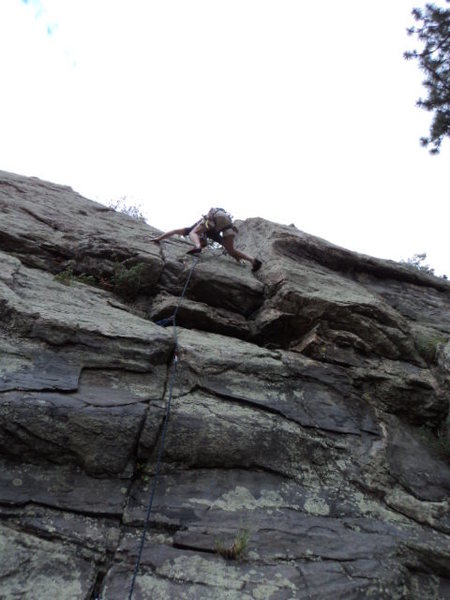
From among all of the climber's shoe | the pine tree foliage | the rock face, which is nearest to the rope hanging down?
the rock face

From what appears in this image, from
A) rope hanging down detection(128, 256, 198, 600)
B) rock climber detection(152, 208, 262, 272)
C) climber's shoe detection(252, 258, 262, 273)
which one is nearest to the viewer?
rope hanging down detection(128, 256, 198, 600)

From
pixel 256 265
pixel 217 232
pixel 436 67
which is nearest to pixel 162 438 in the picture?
pixel 256 265

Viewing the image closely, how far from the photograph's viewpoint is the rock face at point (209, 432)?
3.90 metres

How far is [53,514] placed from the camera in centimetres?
396

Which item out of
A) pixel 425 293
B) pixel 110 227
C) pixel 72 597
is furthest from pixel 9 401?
pixel 425 293

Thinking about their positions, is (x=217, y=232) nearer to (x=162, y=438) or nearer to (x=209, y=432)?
(x=209, y=432)

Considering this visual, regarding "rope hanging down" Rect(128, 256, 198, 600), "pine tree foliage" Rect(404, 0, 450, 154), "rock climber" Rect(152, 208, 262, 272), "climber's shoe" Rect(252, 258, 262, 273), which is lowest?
"rope hanging down" Rect(128, 256, 198, 600)

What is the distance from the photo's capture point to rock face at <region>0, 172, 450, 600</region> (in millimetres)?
3904

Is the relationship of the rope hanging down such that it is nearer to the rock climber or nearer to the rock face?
the rock face

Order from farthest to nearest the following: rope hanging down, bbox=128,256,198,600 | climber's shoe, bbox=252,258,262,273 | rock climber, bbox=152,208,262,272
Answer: rock climber, bbox=152,208,262,272, climber's shoe, bbox=252,258,262,273, rope hanging down, bbox=128,256,198,600

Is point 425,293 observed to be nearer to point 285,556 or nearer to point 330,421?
point 330,421

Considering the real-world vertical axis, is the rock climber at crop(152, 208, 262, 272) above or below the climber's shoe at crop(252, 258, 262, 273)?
above

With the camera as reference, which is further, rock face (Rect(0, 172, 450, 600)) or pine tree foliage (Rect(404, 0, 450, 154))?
pine tree foliage (Rect(404, 0, 450, 154))

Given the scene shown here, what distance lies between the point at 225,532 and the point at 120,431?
4.78 feet
